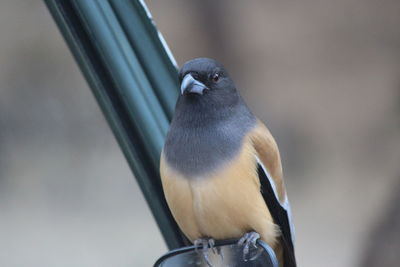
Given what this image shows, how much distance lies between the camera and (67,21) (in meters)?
2.69

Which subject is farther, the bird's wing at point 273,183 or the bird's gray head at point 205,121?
the bird's wing at point 273,183

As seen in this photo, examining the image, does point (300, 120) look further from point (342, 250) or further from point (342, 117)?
point (342, 250)

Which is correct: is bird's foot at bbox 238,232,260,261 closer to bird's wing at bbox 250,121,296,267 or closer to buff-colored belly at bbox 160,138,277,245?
buff-colored belly at bbox 160,138,277,245

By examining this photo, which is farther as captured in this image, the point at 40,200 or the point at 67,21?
the point at 40,200

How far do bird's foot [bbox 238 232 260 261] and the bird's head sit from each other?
1.36 feet

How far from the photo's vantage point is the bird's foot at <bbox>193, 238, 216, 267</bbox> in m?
2.71

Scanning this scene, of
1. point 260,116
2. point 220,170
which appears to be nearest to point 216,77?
point 220,170

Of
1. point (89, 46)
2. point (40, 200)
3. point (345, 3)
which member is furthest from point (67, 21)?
point (345, 3)

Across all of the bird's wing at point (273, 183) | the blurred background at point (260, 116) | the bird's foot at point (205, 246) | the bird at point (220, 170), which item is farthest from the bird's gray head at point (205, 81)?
the blurred background at point (260, 116)

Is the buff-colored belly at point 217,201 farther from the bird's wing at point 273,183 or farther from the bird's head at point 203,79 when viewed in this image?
the bird's head at point 203,79

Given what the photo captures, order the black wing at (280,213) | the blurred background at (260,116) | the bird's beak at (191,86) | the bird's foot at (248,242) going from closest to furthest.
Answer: the bird's foot at (248,242) < the bird's beak at (191,86) < the black wing at (280,213) < the blurred background at (260,116)

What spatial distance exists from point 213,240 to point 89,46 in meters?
0.62

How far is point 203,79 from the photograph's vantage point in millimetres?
2955

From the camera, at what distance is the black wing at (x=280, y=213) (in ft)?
9.62
